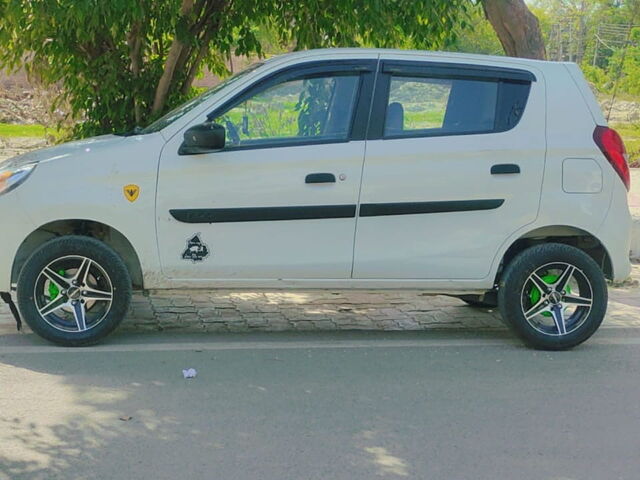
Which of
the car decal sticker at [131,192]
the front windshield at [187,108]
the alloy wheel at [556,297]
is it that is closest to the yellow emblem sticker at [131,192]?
the car decal sticker at [131,192]

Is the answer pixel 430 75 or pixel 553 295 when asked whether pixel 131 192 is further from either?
pixel 553 295

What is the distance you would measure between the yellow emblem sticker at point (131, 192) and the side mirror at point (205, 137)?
0.43m

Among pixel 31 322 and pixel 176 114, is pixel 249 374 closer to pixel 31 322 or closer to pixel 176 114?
pixel 31 322

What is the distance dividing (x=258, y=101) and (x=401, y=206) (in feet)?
3.94

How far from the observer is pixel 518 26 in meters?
8.83

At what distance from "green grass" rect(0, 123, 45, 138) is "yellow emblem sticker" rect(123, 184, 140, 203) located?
72.4ft

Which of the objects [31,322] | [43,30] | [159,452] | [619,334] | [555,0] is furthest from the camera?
[555,0]

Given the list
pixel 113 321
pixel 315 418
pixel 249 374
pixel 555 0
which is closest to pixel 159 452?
pixel 315 418

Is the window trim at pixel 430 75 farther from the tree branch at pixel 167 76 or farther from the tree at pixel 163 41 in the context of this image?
the tree branch at pixel 167 76

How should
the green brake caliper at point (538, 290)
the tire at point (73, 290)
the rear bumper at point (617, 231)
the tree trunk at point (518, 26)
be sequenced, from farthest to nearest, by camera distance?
1. the tree trunk at point (518, 26)
2. the green brake caliper at point (538, 290)
3. the rear bumper at point (617, 231)
4. the tire at point (73, 290)

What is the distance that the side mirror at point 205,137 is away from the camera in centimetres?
558

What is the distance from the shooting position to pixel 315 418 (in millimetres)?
4684

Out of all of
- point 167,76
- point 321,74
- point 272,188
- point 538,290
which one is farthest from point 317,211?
point 167,76

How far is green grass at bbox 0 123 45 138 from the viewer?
2756 centimetres
